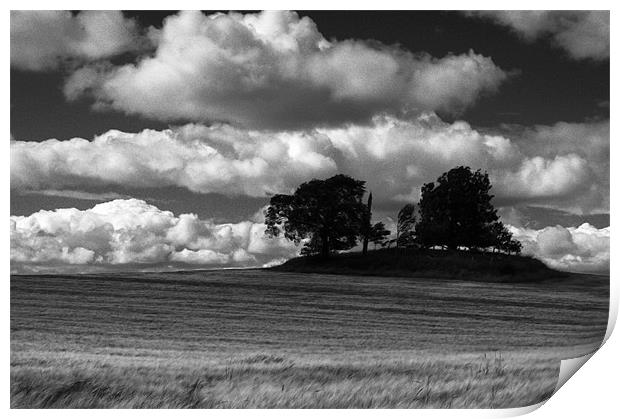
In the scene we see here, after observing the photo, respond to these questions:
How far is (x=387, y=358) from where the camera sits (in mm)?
7000

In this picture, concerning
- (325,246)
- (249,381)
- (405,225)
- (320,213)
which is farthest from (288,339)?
(405,225)

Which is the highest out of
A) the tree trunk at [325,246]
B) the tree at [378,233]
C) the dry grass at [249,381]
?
the tree at [378,233]

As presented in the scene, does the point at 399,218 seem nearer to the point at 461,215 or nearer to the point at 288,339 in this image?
the point at 461,215

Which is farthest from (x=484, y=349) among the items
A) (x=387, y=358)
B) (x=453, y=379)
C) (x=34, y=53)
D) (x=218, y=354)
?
(x=34, y=53)

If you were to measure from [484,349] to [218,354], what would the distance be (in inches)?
105

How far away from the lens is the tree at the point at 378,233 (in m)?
7.00

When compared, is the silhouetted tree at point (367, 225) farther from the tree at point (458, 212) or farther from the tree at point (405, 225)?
the tree at point (458, 212)

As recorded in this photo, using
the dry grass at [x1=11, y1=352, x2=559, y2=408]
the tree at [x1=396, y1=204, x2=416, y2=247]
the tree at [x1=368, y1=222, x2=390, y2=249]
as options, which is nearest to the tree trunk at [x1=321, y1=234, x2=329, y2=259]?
the tree at [x1=368, y1=222, x2=390, y2=249]

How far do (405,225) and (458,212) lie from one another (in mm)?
554

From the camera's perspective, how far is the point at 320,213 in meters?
6.95

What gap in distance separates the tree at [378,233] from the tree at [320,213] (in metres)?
0.13

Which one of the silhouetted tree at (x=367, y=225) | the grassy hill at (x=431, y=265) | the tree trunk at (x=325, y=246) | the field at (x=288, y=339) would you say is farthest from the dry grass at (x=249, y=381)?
the silhouetted tree at (x=367, y=225)

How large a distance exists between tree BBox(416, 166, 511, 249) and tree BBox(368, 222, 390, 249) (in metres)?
0.34

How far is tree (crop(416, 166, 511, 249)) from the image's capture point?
6.99m
